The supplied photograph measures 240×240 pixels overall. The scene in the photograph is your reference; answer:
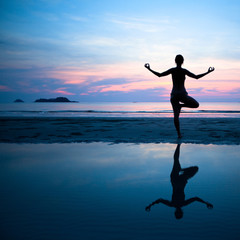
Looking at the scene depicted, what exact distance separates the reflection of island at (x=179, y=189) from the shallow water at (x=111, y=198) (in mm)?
52

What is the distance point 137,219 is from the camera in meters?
2.14

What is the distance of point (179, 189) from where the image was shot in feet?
9.70

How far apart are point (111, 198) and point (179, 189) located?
0.82 m

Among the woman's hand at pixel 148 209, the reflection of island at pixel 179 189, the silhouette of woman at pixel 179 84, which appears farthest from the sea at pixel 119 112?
the woman's hand at pixel 148 209

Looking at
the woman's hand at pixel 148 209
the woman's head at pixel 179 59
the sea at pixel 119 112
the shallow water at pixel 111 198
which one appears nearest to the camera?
the shallow water at pixel 111 198

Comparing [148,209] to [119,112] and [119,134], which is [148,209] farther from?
[119,112]

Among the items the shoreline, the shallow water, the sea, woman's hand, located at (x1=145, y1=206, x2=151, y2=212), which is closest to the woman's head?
the shoreline

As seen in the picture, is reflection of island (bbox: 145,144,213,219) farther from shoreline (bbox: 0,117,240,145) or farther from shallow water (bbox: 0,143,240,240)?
shoreline (bbox: 0,117,240,145)

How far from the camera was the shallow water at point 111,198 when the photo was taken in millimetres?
1959

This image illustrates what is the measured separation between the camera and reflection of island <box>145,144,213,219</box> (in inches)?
95.3

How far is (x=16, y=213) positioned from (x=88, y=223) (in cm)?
66

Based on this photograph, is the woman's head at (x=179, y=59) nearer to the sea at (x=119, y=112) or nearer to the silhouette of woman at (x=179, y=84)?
the silhouette of woman at (x=179, y=84)

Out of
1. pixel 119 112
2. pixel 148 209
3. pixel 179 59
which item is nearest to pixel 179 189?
pixel 148 209

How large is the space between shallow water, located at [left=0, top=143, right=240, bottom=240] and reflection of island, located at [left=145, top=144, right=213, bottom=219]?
0.17 ft
